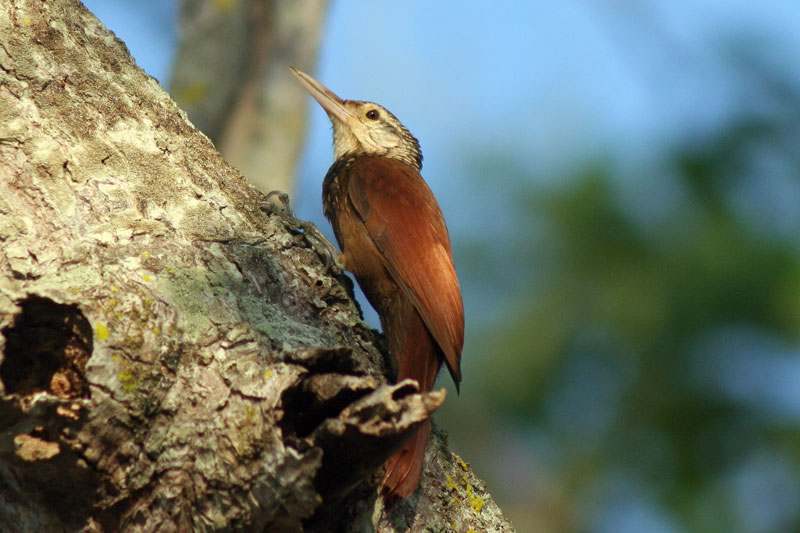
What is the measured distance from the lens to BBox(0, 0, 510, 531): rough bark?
1.68 metres

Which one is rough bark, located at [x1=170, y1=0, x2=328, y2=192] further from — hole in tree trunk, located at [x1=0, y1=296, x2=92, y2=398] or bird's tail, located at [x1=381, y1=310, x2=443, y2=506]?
hole in tree trunk, located at [x1=0, y1=296, x2=92, y2=398]

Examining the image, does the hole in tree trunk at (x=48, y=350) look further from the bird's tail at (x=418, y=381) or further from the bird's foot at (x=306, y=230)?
the bird's foot at (x=306, y=230)

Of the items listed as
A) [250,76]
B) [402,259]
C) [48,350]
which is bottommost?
[48,350]

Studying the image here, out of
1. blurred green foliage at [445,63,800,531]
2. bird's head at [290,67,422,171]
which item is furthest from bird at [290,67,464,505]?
blurred green foliage at [445,63,800,531]

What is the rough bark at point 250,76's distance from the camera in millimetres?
4828

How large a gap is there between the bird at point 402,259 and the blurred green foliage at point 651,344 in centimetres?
233

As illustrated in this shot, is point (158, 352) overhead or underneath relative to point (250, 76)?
underneath

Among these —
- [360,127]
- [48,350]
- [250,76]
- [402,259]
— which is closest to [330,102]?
[360,127]

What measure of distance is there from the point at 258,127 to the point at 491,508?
10.3ft

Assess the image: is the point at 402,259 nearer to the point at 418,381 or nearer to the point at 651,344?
the point at 418,381

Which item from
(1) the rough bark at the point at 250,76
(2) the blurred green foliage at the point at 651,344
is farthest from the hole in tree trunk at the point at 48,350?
(2) the blurred green foliage at the point at 651,344

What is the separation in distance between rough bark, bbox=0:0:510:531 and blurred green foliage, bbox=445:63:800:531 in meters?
3.43

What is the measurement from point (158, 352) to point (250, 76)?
343cm

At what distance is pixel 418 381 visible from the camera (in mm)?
2572
